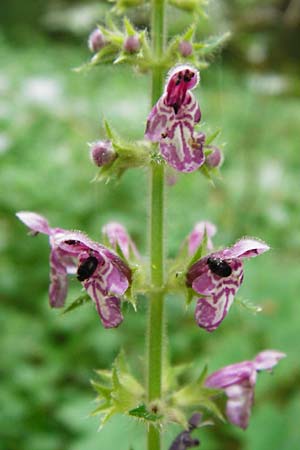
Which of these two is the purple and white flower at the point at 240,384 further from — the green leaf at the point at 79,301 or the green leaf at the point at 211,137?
the green leaf at the point at 211,137

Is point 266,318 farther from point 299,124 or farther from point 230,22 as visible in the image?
point 299,124

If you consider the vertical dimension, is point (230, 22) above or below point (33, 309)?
above

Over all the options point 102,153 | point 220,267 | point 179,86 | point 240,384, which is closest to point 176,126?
point 179,86

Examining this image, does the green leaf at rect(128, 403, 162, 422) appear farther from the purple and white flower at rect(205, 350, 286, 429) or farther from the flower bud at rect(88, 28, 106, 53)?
the flower bud at rect(88, 28, 106, 53)

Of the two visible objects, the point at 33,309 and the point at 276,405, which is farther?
the point at 33,309

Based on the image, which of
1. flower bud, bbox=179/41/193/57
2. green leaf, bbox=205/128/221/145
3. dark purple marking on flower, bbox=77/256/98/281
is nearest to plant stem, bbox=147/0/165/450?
flower bud, bbox=179/41/193/57

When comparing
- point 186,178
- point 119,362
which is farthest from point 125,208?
point 119,362

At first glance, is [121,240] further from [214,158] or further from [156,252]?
[214,158]
